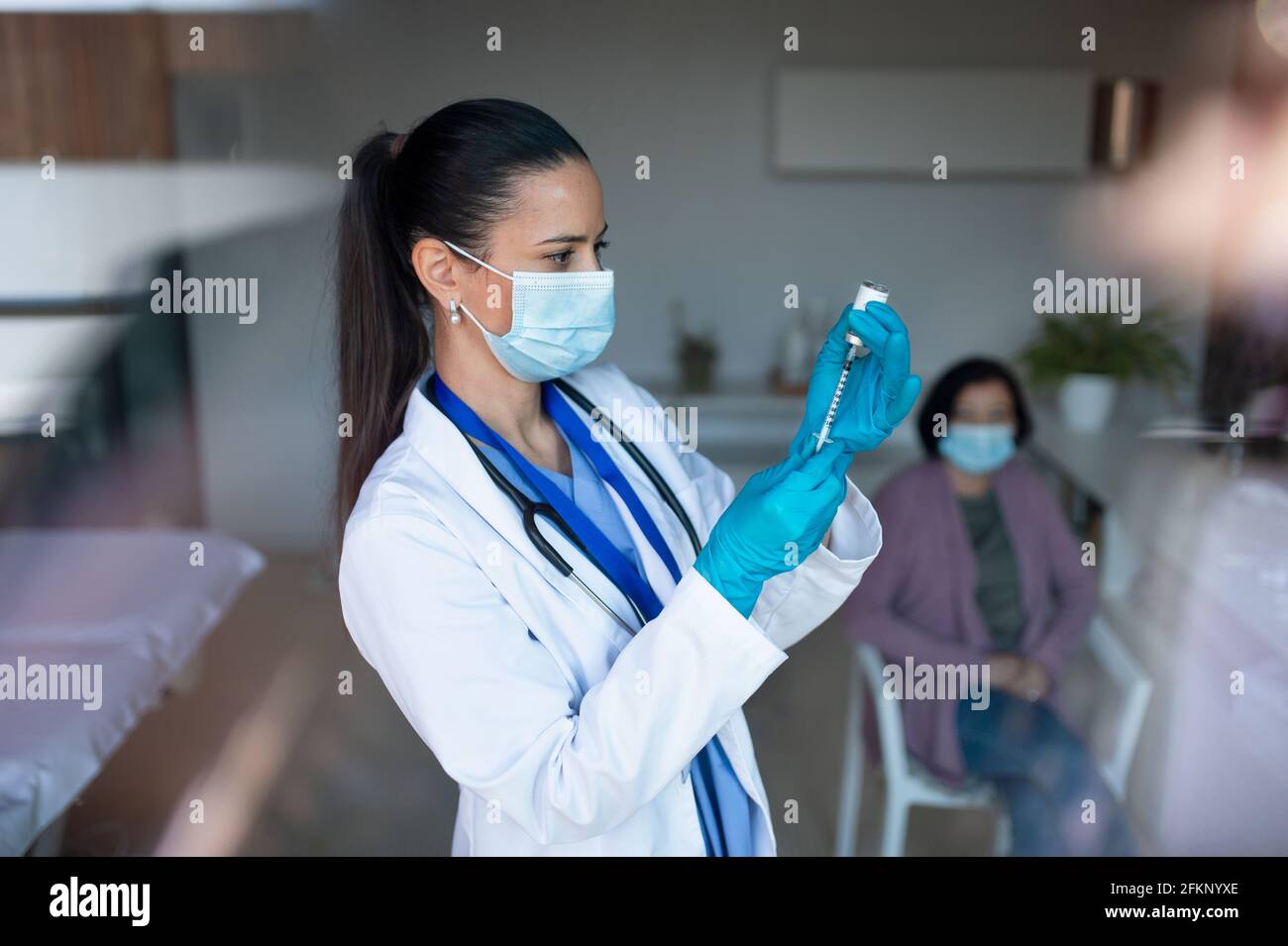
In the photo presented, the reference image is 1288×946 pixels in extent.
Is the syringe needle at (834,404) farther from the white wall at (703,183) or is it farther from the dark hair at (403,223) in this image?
the white wall at (703,183)

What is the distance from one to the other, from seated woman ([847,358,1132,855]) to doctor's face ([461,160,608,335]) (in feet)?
3.96

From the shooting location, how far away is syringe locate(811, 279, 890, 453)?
1.05 meters

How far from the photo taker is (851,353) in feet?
3.65

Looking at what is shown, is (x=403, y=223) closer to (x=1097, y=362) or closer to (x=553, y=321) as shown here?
(x=553, y=321)

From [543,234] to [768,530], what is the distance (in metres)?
0.38

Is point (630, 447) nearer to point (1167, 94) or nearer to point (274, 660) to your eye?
point (274, 660)

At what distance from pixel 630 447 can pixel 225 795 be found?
1.71 meters

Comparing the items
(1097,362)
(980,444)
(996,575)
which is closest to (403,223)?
(980,444)

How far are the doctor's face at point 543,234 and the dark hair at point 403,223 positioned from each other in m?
0.01
